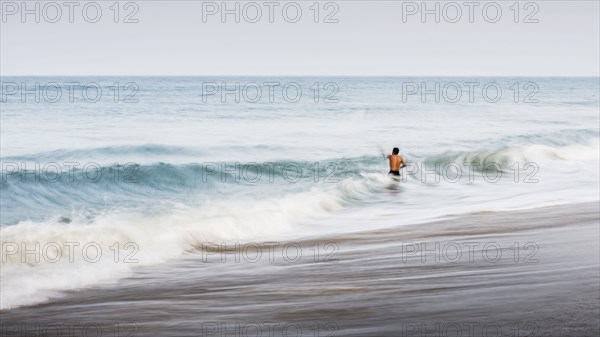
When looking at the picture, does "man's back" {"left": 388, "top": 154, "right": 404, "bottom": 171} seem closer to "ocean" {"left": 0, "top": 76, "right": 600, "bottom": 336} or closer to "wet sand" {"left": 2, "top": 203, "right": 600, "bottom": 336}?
"ocean" {"left": 0, "top": 76, "right": 600, "bottom": 336}

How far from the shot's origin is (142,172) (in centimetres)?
2006

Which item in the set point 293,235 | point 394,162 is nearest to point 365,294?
point 293,235

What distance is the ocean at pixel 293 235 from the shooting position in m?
6.77

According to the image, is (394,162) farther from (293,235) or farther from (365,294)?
(365,294)

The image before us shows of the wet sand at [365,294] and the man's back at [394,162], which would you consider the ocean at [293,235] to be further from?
the man's back at [394,162]

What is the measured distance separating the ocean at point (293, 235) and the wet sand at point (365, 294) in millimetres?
25

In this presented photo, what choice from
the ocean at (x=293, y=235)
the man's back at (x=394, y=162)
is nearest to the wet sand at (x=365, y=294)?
the ocean at (x=293, y=235)

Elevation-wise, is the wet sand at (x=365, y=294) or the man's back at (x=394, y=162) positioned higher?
the man's back at (x=394, y=162)

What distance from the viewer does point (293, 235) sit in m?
11.9

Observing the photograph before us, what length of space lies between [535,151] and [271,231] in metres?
15.9

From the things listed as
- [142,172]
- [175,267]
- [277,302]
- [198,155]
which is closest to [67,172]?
[142,172]

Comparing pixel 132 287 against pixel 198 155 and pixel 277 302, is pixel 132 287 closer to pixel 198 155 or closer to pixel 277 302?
pixel 277 302

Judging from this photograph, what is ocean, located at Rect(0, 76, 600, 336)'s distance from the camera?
6.77 meters

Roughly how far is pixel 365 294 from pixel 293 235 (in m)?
4.61
